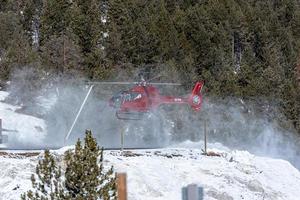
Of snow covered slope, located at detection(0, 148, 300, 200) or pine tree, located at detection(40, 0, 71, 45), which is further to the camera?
pine tree, located at detection(40, 0, 71, 45)

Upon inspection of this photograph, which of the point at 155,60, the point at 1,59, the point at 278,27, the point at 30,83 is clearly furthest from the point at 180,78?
the point at 278,27

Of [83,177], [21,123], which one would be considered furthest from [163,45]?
[83,177]

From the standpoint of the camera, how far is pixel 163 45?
4934cm

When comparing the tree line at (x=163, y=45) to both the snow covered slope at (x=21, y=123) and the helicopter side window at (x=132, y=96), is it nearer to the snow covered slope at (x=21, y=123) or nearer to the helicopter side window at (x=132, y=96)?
the snow covered slope at (x=21, y=123)

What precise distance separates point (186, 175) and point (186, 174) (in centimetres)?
8

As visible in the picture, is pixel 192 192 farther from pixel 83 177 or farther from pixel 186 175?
pixel 186 175

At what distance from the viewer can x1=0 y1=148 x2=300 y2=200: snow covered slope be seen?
19.3 metres

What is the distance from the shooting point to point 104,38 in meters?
52.2

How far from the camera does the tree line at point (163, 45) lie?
4607 centimetres

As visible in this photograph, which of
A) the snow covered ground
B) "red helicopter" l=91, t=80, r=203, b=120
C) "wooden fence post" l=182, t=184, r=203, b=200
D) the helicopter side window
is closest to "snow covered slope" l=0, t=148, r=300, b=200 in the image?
the snow covered ground

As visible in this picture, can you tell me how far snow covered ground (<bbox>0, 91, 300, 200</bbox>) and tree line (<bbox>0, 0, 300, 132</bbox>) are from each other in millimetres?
18828

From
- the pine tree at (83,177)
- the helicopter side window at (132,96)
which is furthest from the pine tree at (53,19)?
the pine tree at (83,177)

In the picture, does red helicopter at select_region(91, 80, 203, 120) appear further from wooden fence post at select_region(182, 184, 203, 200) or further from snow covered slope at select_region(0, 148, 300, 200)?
wooden fence post at select_region(182, 184, 203, 200)

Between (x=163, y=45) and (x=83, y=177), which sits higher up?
(x=163, y=45)
